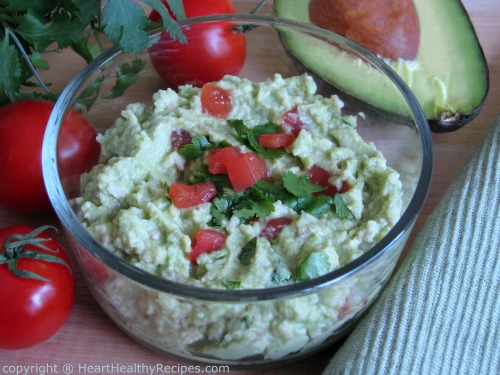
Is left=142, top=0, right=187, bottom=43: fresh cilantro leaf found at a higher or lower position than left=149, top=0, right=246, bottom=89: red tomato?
higher

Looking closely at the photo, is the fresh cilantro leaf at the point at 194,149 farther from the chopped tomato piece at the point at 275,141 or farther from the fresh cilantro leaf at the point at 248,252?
the fresh cilantro leaf at the point at 248,252

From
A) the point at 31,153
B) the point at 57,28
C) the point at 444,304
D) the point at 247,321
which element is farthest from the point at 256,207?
the point at 57,28

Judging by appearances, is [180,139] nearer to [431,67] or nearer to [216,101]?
[216,101]

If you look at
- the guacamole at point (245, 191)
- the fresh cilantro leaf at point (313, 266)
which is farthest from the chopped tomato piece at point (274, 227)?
the fresh cilantro leaf at point (313, 266)

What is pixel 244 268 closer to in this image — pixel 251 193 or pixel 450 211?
pixel 251 193

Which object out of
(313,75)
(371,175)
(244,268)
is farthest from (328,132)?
(244,268)

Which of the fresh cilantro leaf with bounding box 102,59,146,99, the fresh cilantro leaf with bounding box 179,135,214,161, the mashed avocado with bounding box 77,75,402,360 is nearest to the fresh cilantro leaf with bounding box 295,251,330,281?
the mashed avocado with bounding box 77,75,402,360

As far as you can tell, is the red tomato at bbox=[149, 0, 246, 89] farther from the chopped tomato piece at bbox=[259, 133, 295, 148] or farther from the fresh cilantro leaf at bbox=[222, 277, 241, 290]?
the fresh cilantro leaf at bbox=[222, 277, 241, 290]
